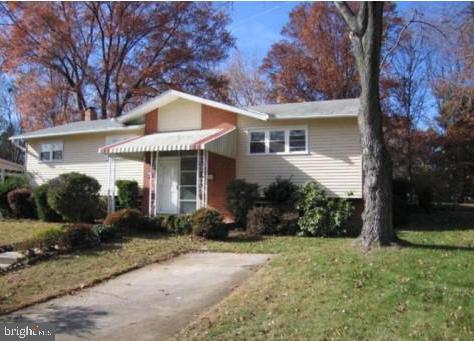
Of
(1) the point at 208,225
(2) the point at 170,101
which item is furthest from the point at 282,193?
(2) the point at 170,101

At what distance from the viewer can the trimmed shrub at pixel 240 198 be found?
16.7 metres

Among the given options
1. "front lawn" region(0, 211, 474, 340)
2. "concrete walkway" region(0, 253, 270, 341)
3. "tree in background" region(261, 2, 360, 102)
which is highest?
"tree in background" region(261, 2, 360, 102)

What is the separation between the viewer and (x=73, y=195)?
17219 mm

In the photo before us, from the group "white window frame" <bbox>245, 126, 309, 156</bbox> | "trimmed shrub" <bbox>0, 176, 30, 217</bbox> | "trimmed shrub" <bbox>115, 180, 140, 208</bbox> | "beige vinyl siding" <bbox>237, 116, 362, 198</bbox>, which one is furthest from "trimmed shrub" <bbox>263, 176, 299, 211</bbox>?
"trimmed shrub" <bbox>0, 176, 30, 217</bbox>

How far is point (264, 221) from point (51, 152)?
540 inches

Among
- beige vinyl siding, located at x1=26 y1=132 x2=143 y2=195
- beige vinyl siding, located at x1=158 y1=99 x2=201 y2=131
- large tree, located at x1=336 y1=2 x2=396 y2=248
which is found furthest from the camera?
beige vinyl siding, located at x1=26 y1=132 x2=143 y2=195

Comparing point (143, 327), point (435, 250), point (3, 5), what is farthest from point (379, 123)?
point (3, 5)

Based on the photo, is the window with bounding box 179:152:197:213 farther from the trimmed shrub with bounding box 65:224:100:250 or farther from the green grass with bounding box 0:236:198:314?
the trimmed shrub with bounding box 65:224:100:250

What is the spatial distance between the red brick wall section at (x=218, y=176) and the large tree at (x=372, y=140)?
9.42m

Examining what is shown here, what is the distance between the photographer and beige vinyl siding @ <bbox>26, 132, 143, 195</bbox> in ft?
72.1

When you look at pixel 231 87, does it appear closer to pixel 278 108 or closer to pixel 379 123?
pixel 278 108

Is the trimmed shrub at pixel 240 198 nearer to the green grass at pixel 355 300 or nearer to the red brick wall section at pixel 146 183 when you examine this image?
the red brick wall section at pixel 146 183

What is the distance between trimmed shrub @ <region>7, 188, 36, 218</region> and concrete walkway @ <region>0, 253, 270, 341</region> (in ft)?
39.6

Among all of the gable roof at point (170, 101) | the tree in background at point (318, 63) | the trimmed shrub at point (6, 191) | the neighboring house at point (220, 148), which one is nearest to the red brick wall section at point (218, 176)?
the neighboring house at point (220, 148)
